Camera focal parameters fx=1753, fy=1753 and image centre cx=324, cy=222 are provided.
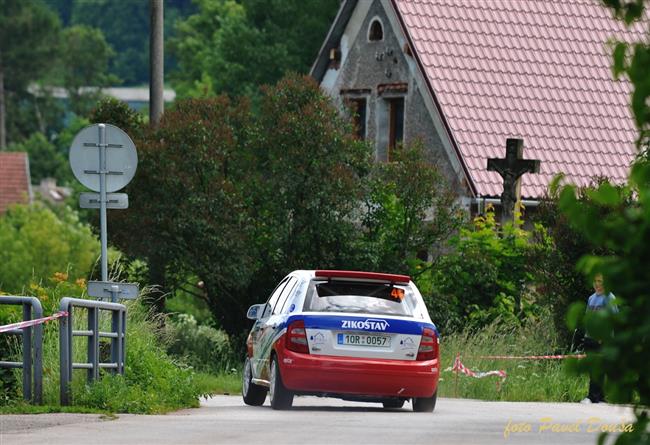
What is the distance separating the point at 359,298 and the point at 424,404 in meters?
1.28

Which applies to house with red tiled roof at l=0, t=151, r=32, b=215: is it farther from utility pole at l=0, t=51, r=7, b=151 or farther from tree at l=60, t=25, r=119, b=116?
tree at l=60, t=25, r=119, b=116

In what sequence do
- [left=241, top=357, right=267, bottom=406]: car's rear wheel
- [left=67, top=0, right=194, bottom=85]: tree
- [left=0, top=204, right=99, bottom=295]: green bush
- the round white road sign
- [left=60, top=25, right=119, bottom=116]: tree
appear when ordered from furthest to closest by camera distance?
[left=67, top=0, right=194, bottom=85]: tree, [left=60, top=25, right=119, bottom=116]: tree, [left=0, top=204, right=99, bottom=295]: green bush, [left=241, top=357, right=267, bottom=406]: car's rear wheel, the round white road sign

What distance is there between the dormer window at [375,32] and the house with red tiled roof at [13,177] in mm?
58045

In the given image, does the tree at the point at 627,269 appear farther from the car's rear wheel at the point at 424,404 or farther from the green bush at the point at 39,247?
the green bush at the point at 39,247

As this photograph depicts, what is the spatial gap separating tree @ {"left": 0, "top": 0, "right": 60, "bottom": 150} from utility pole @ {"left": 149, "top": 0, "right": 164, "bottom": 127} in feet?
333

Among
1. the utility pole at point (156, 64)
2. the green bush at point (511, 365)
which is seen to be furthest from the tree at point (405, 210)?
the utility pole at point (156, 64)

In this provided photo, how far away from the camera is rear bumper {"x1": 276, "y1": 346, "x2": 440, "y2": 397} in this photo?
16594mm

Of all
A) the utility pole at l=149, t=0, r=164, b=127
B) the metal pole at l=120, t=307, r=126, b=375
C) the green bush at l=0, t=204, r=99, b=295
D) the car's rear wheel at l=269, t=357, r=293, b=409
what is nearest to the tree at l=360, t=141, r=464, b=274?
the utility pole at l=149, t=0, r=164, b=127

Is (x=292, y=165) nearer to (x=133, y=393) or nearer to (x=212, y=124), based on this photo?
(x=212, y=124)

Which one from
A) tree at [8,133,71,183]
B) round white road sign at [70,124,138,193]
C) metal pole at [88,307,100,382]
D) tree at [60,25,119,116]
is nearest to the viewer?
metal pole at [88,307,100,382]

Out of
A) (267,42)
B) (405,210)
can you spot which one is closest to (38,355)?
(405,210)

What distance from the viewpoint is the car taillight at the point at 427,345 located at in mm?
16953

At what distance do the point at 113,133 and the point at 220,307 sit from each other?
11.6m

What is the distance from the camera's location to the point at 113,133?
59.6 ft
